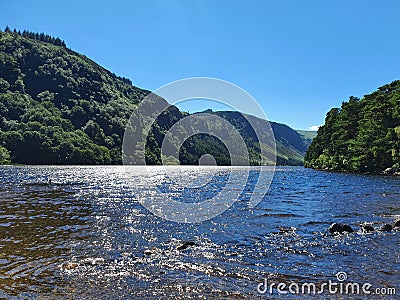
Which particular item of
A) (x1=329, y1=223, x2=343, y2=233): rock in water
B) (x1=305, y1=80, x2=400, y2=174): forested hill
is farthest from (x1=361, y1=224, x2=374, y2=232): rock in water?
(x1=305, y1=80, x2=400, y2=174): forested hill

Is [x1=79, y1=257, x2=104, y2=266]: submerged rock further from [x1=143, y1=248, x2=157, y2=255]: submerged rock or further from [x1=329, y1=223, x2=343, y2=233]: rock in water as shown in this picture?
[x1=329, y1=223, x2=343, y2=233]: rock in water

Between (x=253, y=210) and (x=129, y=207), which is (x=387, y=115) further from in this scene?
(x=129, y=207)

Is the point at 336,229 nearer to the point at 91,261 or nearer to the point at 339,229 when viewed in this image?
the point at 339,229

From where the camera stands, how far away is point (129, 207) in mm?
34281

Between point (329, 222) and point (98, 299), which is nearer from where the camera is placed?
point (98, 299)

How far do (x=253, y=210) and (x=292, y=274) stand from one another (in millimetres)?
18701

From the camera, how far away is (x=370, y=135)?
303 ft

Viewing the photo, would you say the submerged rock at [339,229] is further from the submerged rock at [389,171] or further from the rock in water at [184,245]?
the submerged rock at [389,171]

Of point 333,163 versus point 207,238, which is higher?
point 333,163

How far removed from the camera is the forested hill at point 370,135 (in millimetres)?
87994

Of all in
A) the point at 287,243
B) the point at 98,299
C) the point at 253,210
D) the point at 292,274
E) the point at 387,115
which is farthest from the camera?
the point at 387,115

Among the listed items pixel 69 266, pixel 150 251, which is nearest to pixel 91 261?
pixel 69 266

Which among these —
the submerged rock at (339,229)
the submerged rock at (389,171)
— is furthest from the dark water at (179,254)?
the submerged rock at (389,171)

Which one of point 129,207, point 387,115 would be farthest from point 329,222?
point 387,115
